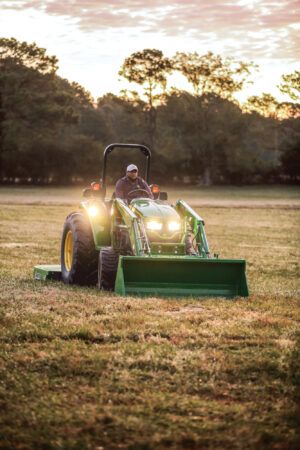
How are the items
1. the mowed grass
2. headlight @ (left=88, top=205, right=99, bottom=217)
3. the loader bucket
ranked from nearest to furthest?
the mowed grass < the loader bucket < headlight @ (left=88, top=205, right=99, bottom=217)

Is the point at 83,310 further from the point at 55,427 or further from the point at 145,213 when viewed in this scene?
the point at 55,427

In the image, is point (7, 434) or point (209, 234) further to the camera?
point (209, 234)


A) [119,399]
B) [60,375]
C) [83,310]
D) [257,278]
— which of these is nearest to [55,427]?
[119,399]

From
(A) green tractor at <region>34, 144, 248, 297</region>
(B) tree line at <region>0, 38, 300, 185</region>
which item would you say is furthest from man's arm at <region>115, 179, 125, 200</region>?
(B) tree line at <region>0, 38, 300, 185</region>

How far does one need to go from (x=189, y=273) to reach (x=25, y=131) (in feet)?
206

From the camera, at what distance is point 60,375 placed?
6.42 m

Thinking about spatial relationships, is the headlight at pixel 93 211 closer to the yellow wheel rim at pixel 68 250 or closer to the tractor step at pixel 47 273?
the yellow wheel rim at pixel 68 250

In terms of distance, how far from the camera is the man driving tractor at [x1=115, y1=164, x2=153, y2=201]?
12141 millimetres

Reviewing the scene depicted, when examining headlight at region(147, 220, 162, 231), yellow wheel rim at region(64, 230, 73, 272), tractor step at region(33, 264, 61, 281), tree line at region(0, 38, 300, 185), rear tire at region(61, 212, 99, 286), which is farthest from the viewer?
tree line at region(0, 38, 300, 185)

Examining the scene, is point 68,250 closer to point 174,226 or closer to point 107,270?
point 107,270

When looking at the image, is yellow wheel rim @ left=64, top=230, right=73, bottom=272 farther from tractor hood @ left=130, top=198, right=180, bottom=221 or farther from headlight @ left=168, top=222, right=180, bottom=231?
headlight @ left=168, top=222, right=180, bottom=231

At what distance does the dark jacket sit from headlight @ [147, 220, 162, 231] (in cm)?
105

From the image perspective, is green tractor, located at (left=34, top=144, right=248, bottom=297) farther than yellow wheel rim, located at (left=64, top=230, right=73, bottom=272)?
No

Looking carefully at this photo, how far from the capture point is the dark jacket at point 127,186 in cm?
1214
